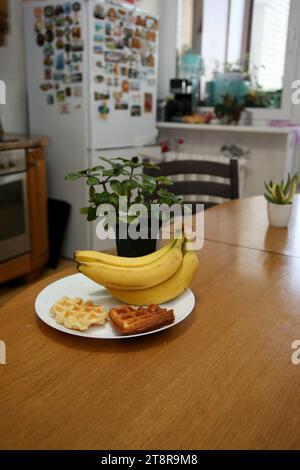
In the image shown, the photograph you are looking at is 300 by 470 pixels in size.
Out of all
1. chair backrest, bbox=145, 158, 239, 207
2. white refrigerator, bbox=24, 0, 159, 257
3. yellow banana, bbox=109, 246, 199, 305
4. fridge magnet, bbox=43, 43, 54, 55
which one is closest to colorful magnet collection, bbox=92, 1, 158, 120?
white refrigerator, bbox=24, 0, 159, 257

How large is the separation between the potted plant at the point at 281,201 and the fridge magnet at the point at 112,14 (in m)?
1.83

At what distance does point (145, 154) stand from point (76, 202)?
629 millimetres

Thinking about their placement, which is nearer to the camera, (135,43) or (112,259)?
(112,259)

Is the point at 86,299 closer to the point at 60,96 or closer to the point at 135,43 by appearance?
the point at 60,96

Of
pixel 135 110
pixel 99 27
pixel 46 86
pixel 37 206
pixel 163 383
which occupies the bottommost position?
pixel 37 206

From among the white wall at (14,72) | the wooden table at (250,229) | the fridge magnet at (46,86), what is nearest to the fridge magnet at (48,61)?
the fridge magnet at (46,86)

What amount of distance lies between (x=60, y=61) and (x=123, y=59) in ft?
1.35

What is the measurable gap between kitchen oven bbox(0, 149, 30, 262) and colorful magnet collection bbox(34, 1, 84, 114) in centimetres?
59

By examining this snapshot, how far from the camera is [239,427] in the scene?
523mm

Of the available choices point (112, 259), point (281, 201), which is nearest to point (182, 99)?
point (281, 201)

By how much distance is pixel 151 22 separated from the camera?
2934 millimetres

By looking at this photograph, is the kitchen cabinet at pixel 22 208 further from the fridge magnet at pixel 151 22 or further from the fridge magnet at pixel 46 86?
the fridge magnet at pixel 151 22

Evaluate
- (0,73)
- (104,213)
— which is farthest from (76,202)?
(104,213)

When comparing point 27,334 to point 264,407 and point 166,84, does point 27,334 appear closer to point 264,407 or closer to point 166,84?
point 264,407
